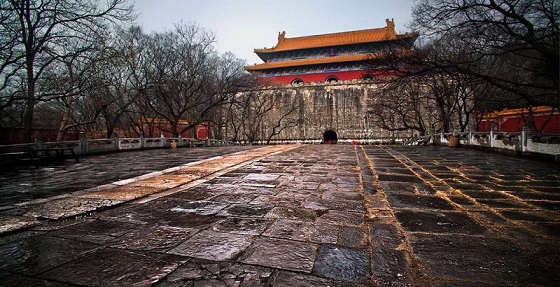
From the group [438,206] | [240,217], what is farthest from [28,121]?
[438,206]

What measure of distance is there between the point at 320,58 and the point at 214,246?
99.5ft

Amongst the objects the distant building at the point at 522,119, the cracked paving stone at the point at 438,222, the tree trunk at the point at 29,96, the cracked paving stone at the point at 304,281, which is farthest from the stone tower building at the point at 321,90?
the cracked paving stone at the point at 304,281

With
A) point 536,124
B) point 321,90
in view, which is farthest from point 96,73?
point 536,124

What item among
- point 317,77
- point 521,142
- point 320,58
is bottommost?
point 521,142

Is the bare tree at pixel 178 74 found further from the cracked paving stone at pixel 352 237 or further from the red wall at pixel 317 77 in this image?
the cracked paving stone at pixel 352 237

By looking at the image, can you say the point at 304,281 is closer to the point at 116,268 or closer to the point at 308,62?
the point at 116,268

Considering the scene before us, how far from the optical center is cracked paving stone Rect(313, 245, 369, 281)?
1.61 m

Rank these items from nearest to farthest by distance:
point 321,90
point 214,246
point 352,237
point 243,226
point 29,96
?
1. point 214,246
2. point 352,237
3. point 243,226
4. point 29,96
5. point 321,90

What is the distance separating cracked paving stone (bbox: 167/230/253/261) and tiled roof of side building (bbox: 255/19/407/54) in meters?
30.0

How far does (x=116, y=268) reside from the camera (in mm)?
1706

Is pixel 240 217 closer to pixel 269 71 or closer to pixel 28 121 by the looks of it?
pixel 28 121

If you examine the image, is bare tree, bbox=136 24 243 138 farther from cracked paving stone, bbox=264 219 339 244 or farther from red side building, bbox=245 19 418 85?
cracked paving stone, bbox=264 219 339 244

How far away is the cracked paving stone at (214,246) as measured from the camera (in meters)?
1.87

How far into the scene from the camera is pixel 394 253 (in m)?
1.87
